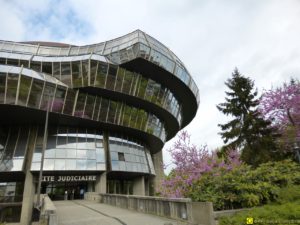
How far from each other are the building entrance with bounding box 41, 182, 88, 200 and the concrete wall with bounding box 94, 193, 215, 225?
2138 centimetres

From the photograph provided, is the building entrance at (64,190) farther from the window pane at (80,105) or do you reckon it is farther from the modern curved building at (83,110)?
the window pane at (80,105)

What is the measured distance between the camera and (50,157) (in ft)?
98.2

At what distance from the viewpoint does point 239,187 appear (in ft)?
32.1

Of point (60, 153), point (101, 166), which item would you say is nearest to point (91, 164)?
point (101, 166)

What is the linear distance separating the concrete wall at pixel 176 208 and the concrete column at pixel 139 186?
20.6m

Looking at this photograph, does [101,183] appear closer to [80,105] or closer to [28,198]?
[28,198]

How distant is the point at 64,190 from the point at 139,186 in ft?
36.2

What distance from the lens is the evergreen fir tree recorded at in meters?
19.8

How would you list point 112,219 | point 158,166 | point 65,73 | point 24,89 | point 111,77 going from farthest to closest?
point 158,166 → point 65,73 → point 111,77 → point 24,89 → point 112,219

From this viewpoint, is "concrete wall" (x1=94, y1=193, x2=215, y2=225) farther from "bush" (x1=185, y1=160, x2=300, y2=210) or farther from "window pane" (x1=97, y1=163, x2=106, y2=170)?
"window pane" (x1=97, y1=163, x2=106, y2=170)

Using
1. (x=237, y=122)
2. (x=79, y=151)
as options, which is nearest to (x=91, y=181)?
(x=79, y=151)

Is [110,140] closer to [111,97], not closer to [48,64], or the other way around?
[111,97]

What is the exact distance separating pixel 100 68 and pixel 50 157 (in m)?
12.4

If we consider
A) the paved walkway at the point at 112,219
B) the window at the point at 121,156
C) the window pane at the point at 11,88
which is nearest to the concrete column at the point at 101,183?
the window at the point at 121,156
